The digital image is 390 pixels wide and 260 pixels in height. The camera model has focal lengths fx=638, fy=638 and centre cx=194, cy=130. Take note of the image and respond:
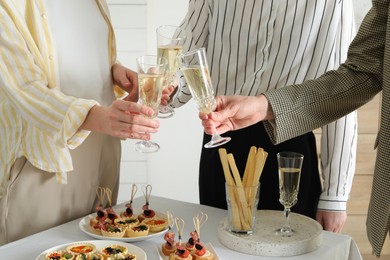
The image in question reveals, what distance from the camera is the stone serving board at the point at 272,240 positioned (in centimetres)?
171

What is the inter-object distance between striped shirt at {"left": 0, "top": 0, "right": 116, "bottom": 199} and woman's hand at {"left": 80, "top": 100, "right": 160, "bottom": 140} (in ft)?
0.11

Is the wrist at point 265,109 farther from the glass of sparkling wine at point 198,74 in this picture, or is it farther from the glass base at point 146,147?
the glass base at point 146,147

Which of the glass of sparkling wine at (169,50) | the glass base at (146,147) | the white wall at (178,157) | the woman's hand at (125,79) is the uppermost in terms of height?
the glass of sparkling wine at (169,50)

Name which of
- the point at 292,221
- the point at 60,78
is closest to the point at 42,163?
the point at 60,78

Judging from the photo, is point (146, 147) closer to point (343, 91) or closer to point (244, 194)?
point (244, 194)

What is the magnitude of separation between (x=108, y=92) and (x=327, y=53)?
778mm

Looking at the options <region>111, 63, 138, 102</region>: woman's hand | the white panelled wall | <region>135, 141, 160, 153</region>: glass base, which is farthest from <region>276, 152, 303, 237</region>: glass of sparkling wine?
the white panelled wall

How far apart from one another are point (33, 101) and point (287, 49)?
2.90ft

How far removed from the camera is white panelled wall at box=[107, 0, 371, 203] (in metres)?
→ 3.87

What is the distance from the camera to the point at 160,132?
4.09m

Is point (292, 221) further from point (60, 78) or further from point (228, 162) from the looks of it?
point (60, 78)

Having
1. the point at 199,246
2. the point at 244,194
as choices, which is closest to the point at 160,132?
the point at 244,194

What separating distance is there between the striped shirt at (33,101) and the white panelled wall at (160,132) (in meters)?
1.91

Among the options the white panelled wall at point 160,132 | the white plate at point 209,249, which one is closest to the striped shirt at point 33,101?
the white plate at point 209,249
